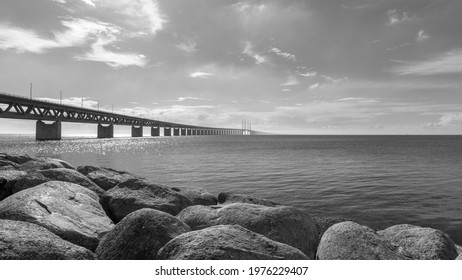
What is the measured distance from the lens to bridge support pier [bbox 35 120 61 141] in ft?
325

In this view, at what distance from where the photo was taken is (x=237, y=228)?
4.57 metres

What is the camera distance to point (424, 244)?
20.6 feet

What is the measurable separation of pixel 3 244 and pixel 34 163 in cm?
1139

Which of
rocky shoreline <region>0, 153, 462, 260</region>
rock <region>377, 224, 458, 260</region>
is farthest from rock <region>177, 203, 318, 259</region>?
rock <region>377, 224, 458, 260</region>

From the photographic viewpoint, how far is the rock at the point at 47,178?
9.30 m

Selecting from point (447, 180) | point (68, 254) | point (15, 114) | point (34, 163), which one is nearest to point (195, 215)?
point (68, 254)

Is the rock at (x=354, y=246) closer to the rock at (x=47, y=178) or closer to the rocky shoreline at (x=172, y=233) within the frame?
the rocky shoreline at (x=172, y=233)

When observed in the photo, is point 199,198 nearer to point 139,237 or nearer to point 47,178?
point 47,178

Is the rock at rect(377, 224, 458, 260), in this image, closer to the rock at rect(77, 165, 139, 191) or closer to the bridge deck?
the rock at rect(77, 165, 139, 191)

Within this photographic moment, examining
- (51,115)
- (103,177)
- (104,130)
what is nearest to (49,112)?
(51,115)

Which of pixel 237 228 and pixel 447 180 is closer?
pixel 237 228

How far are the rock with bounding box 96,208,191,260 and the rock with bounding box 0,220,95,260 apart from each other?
1.50 feet
